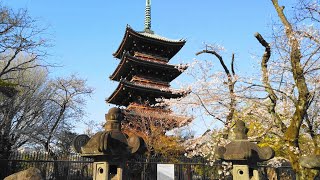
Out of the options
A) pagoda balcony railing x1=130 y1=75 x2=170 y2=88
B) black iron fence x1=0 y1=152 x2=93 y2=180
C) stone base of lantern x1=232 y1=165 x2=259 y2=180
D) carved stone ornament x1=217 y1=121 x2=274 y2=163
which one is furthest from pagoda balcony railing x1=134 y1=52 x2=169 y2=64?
stone base of lantern x1=232 y1=165 x2=259 y2=180

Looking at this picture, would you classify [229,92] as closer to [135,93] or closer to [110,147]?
[110,147]

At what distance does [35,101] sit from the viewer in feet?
95.5

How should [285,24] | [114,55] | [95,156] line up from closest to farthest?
[95,156], [285,24], [114,55]

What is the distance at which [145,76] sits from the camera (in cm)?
2836

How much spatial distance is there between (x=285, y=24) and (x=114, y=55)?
1006 inches

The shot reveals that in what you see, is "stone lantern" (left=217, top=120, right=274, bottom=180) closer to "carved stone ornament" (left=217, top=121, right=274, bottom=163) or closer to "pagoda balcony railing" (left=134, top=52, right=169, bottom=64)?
"carved stone ornament" (left=217, top=121, right=274, bottom=163)

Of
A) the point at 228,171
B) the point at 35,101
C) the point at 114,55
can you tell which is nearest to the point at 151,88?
the point at 114,55

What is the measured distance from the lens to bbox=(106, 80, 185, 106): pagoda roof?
84.0ft

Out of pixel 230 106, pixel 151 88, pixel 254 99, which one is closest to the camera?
pixel 254 99

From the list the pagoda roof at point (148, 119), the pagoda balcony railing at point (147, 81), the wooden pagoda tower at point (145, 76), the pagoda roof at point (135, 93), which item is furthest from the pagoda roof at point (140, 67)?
the pagoda roof at point (148, 119)

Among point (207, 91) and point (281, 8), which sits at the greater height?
point (281, 8)

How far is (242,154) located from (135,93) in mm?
21251

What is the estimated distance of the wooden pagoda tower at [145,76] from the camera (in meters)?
24.9

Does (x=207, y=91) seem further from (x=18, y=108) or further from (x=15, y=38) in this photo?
(x=18, y=108)
